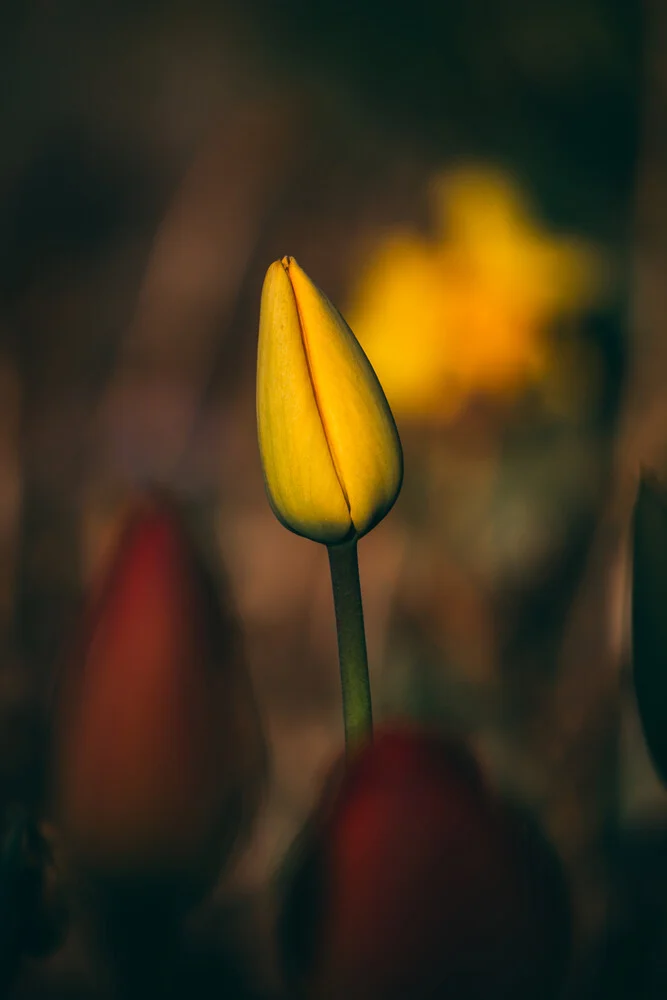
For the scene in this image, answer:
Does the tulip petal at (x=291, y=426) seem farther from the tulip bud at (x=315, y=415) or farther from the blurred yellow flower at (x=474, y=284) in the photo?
the blurred yellow flower at (x=474, y=284)

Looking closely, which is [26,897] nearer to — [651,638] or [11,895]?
[11,895]

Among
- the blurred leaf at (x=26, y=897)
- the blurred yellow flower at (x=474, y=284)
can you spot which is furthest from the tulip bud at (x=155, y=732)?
the blurred yellow flower at (x=474, y=284)

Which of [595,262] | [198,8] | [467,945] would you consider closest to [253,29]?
[198,8]

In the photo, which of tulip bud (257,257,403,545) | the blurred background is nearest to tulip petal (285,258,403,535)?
tulip bud (257,257,403,545)

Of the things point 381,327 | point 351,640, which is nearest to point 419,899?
point 351,640

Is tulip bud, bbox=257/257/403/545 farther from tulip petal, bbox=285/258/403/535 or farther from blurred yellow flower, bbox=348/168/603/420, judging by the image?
blurred yellow flower, bbox=348/168/603/420

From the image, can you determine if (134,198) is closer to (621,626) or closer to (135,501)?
(135,501)

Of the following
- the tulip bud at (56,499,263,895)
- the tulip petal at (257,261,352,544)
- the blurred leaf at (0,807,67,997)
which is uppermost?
the tulip petal at (257,261,352,544)

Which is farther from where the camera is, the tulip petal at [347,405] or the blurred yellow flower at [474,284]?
the blurred yellow flower at [474,284]
